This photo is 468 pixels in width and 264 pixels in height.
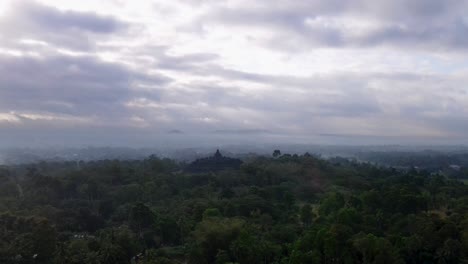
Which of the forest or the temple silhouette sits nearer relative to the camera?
the forest

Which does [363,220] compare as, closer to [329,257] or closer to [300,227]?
[300,227]

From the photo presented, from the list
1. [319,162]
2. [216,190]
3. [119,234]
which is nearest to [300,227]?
[119,234]

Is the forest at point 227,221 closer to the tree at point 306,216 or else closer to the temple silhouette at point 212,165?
the tree at point 306,216

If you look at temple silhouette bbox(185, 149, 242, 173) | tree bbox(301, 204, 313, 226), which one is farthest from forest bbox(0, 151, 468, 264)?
temple silhouette bbox(185, 149, 242, 173)

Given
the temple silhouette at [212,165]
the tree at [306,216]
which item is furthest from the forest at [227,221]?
the temple silhouette at [212,165]

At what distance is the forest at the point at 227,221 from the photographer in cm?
2106

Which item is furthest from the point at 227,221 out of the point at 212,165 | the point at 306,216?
the point at 212,165

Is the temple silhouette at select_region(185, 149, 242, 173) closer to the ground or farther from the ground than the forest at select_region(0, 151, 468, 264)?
farther from the ground

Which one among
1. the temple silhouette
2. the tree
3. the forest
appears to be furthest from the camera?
the temple silhouette

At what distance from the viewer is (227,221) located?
81.4ft

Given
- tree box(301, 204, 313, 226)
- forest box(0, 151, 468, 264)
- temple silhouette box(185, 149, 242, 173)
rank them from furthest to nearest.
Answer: temple silhouette box(185, 149, 242, 173) → tree box(301, 204, 313, 226) → forest box(0, 151, 468, 264)

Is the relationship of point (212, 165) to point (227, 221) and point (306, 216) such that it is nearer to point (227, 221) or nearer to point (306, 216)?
point (306, 216)

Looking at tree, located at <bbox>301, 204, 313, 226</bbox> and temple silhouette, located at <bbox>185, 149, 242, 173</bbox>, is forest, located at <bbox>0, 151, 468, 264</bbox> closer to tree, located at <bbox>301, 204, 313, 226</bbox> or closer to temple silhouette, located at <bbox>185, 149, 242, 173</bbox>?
tree, located at <bbox>301, 204, 313, 226</bbox>

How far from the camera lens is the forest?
69.1 feet
